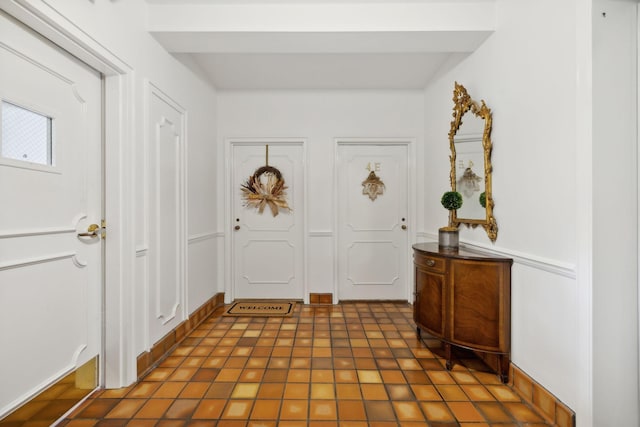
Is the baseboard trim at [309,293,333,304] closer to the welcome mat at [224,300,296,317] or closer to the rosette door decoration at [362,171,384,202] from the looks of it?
the welcome mat at [224,300,296,317]

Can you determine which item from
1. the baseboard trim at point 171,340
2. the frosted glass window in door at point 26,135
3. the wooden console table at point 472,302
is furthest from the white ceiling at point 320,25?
the baseboard trim at point 171,340

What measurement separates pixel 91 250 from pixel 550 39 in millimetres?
2837

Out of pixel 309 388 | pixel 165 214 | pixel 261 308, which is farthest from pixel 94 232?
pixel 261 308

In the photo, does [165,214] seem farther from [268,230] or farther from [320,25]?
[320,25]

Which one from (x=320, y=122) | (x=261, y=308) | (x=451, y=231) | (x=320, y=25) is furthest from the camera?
(x=320, y=122)

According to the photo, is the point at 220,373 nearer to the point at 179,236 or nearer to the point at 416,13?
the point at 179,236

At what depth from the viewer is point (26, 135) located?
1448 mm

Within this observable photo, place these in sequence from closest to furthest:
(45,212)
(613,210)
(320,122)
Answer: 1. (613,210)
2. (45,212)
3. (320,122)

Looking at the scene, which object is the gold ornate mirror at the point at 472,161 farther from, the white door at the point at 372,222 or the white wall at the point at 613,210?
the white door at the point at 372,222

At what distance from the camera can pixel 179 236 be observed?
2648 millimetres

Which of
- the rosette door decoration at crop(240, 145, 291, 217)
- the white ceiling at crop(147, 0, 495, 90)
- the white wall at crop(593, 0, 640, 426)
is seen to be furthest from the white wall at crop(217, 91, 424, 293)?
the white wall at crop(593, 0, 640, 426)

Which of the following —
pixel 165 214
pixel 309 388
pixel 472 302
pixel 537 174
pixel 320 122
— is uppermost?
pixel 320 122

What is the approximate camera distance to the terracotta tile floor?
5.46ft

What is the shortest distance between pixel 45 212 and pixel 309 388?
5.64 ft
